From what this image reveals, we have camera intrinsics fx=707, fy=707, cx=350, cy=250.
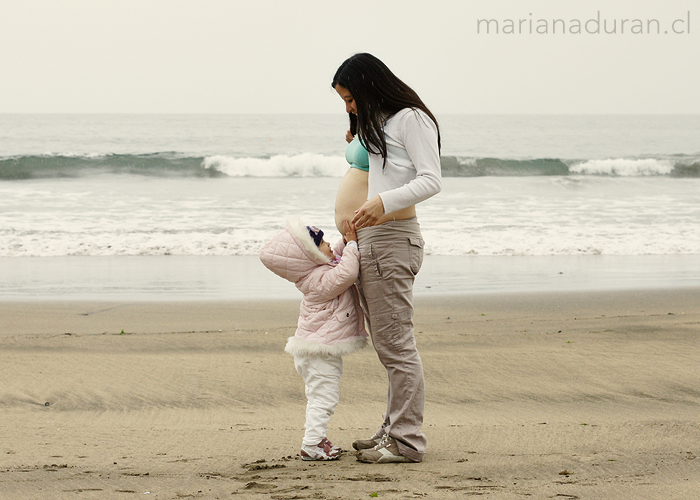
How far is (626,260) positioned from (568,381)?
6905 mm

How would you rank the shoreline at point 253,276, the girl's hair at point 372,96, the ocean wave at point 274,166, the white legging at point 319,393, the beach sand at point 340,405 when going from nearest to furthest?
1. the beach sand at point 340,405
2. the girl's hair at point 372,96
3. the white legging at point 319,393
4. the shoreline at point 253,276
5. the ocean wave at point 274,166

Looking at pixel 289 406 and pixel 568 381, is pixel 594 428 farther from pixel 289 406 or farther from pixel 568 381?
pixel 289 406

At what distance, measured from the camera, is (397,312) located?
268cm

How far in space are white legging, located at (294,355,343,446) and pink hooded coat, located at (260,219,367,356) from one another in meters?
0.05

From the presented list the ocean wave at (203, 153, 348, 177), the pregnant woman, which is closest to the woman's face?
the pregnant woman

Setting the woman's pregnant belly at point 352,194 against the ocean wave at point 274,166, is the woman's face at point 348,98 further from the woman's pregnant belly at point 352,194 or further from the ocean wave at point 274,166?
the ocean wave at point 274,166

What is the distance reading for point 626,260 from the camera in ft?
34.3

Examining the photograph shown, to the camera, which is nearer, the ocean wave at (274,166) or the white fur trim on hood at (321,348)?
the white fur trim on hood at (321,348)

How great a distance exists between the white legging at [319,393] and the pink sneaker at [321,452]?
0.07ft

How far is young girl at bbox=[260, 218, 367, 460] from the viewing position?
270cm

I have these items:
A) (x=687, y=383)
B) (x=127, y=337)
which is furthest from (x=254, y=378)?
(x=687, y=383)

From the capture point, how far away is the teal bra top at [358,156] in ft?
9.09

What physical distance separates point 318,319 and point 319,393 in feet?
0.94

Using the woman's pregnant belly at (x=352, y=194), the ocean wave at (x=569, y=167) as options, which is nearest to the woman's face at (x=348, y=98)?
the woman's pregnant belly at (x=352, y=194)
